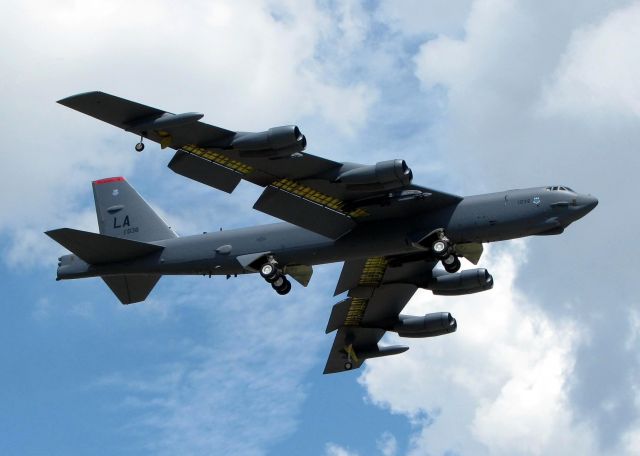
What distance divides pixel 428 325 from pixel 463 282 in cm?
358

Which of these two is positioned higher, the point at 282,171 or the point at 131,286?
the point at 282,171

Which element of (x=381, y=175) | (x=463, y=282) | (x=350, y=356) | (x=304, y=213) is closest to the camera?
(x=381, y=175)

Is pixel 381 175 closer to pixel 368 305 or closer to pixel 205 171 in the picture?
pixel 205 171

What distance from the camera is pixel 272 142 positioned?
128 ft

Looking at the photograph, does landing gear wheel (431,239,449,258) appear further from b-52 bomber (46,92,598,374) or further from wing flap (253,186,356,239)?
wing flap (253,186,356,239)

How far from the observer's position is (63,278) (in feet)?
155

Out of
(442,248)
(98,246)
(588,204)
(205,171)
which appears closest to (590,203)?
(588,204)

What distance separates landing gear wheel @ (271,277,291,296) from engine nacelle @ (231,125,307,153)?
297 inches

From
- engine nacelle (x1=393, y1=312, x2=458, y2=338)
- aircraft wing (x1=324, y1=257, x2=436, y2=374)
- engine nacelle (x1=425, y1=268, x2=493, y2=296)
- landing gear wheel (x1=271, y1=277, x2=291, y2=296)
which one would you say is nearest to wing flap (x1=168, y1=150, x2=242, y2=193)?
landing gear wheel (x1=271, y1=277, x2=291, y2=296)

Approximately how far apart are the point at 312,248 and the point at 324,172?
374 centimetres

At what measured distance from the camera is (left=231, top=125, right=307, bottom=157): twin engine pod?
3866 centimetres

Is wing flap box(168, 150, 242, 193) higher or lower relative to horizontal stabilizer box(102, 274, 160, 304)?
higher

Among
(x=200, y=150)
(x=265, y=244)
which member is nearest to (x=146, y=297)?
(x=265, y=244)

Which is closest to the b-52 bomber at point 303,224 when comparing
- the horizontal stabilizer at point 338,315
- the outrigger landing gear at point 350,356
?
the horizontal stabilizer at point 338,315
